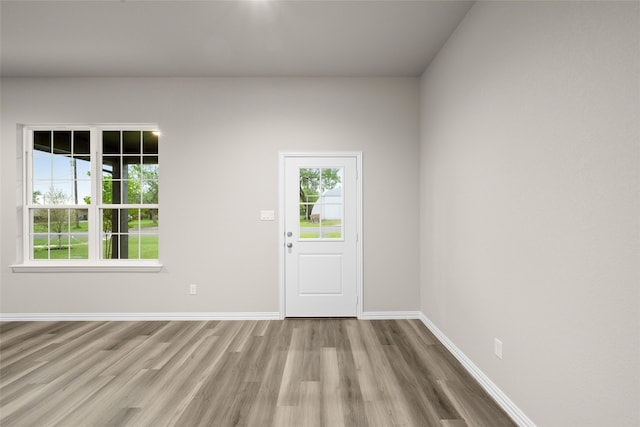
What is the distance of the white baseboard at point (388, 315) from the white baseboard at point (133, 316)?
108 cm

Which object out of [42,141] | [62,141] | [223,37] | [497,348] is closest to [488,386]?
[497,348]

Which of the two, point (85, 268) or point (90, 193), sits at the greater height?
point (90, 193)

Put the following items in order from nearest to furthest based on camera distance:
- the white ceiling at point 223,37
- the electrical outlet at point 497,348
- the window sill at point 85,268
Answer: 1. the electrical outlet at point 497,348
2. the white ceiling at point 223,37
3. the window sill at point 85,268

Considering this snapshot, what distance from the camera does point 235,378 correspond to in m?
2.50

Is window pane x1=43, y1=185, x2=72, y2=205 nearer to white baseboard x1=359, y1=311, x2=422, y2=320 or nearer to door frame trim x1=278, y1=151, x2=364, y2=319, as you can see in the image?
door frame trim x1=278, y1=151, x2=364, y2=319

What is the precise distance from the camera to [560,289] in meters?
1.63

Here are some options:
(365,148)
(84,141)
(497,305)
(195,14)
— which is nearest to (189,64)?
(195,14)

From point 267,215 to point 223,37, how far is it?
193 centimetres

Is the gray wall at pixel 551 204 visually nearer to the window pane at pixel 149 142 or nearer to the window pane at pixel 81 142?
the window pane at pixel 149 142

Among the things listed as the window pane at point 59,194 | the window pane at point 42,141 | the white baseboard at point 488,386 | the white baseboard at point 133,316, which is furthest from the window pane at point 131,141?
the white baseboard at point 488,386

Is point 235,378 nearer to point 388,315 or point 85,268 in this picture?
point 388,315

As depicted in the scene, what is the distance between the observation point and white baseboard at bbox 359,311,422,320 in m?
3.91

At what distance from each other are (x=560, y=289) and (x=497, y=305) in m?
0.65

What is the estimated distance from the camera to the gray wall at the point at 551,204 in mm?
1296
